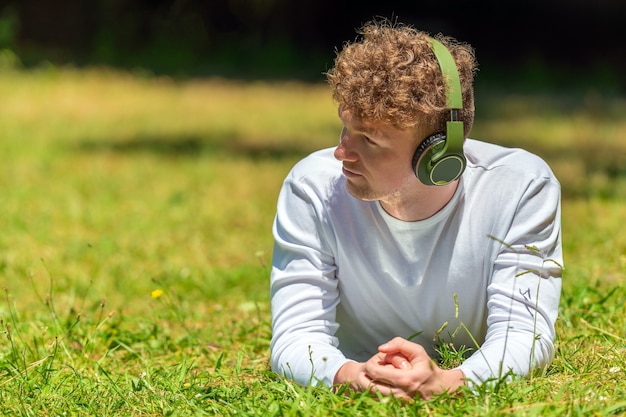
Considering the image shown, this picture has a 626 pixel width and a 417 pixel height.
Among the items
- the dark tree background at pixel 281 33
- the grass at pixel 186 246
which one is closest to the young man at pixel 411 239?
the grass at pixel 186 246

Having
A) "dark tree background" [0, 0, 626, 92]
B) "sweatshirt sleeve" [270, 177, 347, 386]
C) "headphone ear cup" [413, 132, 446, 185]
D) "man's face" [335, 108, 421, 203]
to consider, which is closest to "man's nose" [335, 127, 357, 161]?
"man's face" [335, 108, 421, 203]

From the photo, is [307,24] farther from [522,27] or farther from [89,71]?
[89,71]

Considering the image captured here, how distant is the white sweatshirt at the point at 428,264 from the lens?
9.68ft

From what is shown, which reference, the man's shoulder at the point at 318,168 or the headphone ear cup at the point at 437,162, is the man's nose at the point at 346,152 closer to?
the headphone ear cup at the point at 437,162

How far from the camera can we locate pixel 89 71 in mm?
13797

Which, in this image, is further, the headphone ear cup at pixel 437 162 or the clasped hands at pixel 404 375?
the headphone ear cup at pixel 437 162

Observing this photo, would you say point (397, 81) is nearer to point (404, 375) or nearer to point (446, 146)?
point (446, 146)

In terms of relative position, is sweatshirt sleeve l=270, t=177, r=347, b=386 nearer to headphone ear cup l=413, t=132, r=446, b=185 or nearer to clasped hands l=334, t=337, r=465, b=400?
clasped hands l=334, t=337, r=465, b=400

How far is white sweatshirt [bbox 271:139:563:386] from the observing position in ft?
9.68

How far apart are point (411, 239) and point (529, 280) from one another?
36 centimetres

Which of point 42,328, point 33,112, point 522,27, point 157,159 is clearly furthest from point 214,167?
point 522,27


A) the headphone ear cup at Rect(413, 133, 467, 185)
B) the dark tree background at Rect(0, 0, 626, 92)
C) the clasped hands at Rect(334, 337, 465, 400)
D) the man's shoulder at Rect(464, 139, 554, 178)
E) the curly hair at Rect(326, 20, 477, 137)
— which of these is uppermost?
the curly hair at Rect(326, 20, 477, 137)

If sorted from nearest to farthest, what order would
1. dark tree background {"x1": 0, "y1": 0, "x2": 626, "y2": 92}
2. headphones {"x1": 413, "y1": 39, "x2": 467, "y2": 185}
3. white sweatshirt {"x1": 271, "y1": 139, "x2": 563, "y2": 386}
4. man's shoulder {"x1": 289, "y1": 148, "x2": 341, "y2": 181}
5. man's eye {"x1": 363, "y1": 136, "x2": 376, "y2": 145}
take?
headphones {"x1": 413, "y1": 39, "x2": 467, "y2": 185}, man's eye {"x1": 363, "y1": 136, "x2": 376, "y2": 145}, white sweatshirt {"x1": 271, "y1": 139, "x2": 563, "y2": 386}, man's shoulder {"x1": 289, "y1": 148, "x2": 341, "y2": 181}, dark tree background {"x1": 0, "y1": 0, "x2": 626, "y2": 92}

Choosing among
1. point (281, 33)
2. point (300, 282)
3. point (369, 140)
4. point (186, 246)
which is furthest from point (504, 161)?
point (281, 33)
